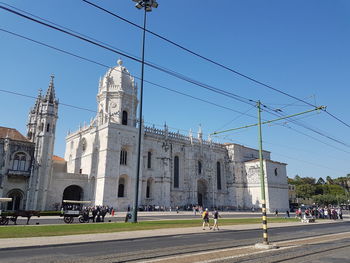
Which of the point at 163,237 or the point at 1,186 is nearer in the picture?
the point at 163,237

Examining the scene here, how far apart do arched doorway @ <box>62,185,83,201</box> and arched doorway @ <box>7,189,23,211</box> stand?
706 centimetres

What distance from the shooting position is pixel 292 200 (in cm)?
9200

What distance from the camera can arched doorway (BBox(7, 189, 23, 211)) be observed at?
38156mm

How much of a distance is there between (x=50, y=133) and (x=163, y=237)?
3221 cm

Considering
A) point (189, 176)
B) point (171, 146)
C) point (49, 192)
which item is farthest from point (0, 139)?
point (189, 176)

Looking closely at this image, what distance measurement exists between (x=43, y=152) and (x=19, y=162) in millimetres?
3491

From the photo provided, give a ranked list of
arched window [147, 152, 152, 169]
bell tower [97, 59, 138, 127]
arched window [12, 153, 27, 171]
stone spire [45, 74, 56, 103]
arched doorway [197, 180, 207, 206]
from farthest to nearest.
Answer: arched doorway [197, 180, 207, 206]
arched window [147, 152, 152, 169]
bell tower [97, 59, 138, 127]
stone spire [45, 74, 56, 103]
arched window [12, 153, 27, 171]

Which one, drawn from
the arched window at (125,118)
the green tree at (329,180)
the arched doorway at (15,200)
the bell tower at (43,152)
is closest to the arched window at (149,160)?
the arched window at (125,118)

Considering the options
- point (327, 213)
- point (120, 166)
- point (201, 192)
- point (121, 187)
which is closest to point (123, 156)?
point (120, 166)

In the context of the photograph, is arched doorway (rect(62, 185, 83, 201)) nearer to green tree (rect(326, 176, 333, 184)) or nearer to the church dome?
the church dome

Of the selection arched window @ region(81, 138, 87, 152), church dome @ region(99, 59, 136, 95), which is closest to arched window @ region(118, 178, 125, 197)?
arched window @ region(81, 138, 87, 152)

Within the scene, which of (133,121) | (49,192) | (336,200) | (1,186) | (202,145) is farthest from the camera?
(336,200)

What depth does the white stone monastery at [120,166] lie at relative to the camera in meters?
39.1

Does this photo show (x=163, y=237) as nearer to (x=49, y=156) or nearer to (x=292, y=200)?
(x=49, y=156)
